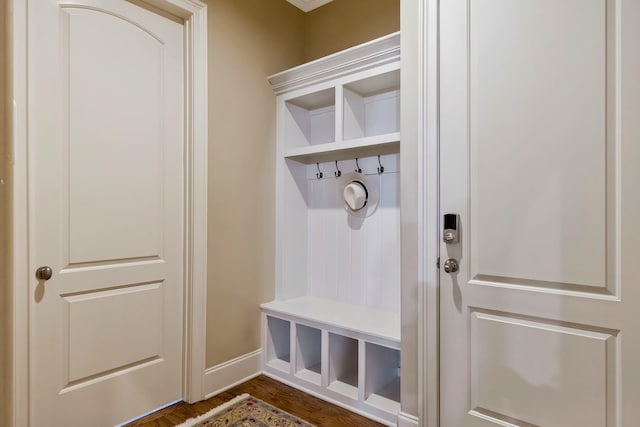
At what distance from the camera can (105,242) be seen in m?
1.83

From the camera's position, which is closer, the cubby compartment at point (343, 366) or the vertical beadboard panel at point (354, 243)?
the cubby compartment at point (343, 366)

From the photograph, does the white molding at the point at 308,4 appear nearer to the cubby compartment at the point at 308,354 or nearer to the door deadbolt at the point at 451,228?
the door deadbolt at the point at 451,228

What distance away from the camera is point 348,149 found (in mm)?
2318

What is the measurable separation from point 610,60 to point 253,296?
7.21 feet

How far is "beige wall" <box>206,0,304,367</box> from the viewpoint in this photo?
7.32 ft

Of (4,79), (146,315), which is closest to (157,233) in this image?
(146,315)

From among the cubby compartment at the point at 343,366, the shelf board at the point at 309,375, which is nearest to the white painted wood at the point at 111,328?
the shelf board at the point at 309,375

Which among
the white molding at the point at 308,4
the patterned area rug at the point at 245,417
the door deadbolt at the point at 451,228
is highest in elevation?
the white molding at the point at 308,4

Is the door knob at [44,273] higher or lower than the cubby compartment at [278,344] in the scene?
higher

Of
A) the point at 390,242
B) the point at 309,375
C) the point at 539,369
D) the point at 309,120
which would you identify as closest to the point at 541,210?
the point at 539,369

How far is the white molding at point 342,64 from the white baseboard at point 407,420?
1863 mm

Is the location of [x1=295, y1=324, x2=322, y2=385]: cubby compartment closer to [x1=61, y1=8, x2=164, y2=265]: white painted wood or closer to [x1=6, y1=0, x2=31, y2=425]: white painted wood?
[x1=61, y1=8, x2=164, y2=265]: white painted wood

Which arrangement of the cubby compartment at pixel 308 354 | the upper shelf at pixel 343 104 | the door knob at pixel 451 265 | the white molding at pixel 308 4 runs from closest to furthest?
the door knob at pixel 451 265
the upper shelf at pixel 343 104
the cubby compartment at pixel 308 354
the white molding at pixel 308 4

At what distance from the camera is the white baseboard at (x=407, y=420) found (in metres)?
1.73
